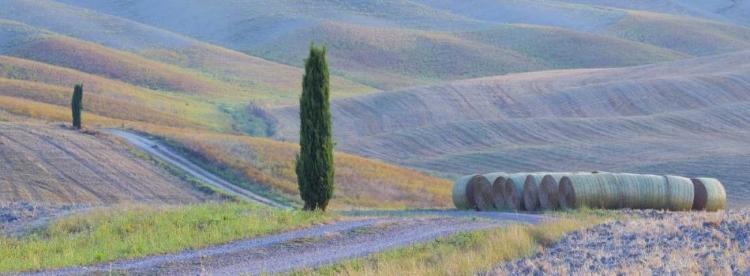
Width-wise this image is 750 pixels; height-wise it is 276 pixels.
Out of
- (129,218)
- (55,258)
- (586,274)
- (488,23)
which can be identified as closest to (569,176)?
(129,218)

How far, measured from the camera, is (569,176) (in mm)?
28828

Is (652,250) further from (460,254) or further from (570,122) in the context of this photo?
(570,122)

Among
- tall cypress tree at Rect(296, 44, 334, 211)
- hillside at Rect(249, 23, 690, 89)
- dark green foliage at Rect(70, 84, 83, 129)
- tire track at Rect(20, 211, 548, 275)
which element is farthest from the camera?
hillside at Rect(249, 23, 690, 89)

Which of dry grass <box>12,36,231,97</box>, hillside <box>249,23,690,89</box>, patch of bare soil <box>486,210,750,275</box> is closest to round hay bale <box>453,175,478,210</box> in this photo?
patch of bare soil <box>486,210,750,275</box>

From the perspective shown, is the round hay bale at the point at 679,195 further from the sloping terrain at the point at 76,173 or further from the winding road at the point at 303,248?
the sloping terrain at the point at 76,173

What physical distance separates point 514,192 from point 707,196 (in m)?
4.98

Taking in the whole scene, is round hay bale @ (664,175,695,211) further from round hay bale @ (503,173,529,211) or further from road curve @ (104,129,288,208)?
road curve @ (104,129,288,208)

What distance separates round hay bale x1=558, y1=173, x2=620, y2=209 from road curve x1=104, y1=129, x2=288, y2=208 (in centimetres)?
1342

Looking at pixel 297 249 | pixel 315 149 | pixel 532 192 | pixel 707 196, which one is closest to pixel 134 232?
pixel 297 249

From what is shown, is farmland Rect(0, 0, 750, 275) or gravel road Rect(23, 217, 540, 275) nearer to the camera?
gravel road Rect(23, 217, 540, 275)

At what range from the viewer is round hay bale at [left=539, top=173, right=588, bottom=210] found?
2889 centimetres

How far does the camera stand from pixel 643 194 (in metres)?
28.5

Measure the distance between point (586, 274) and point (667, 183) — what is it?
17655 millimetres

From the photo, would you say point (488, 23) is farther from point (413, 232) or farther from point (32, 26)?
point (413, 232)
